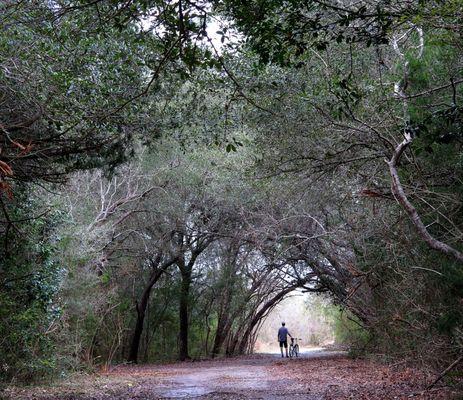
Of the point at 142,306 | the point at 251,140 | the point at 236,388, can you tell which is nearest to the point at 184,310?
the point at 142,306

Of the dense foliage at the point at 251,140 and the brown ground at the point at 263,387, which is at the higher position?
the dense foliage at the point at 251,140

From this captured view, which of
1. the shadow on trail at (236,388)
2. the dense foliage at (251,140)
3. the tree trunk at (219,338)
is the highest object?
the dense foliage at (251,140)

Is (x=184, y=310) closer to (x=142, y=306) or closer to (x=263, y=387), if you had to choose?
(x=142, y=306)

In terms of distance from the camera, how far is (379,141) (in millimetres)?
8930

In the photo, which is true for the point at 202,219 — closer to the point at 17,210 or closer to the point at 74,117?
the point at 17,210

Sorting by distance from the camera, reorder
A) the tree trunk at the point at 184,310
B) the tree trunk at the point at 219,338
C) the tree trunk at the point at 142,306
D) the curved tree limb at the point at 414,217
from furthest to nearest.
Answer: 1. the tree trunk at the point at 219,338
2. the tree trunk at the point at 184,310
3. the tree trunk at the point at 142,306
4. the curved tree limb at the point at 414,217

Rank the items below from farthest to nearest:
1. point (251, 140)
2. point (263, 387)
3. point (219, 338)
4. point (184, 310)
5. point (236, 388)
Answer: point (219, 338)
point (184, 310)
point (251, 140)
point (263, 387)
point (236, 388)

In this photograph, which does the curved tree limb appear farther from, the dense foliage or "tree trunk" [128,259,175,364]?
"tree trunk" [128,259,175,364]

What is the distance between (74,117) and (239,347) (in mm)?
24043

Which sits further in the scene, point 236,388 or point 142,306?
point 142,306

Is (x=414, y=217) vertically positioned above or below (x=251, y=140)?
below

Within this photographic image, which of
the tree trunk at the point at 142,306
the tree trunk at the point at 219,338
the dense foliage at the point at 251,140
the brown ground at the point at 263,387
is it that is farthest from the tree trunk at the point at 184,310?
the brown ground at the point at 263,387

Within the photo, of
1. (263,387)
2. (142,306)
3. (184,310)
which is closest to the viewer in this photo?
(263,387)

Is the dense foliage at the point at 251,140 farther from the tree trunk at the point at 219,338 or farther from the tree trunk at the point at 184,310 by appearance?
the tree trunk at the point at 219,338
